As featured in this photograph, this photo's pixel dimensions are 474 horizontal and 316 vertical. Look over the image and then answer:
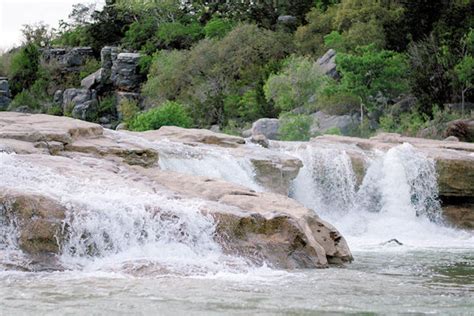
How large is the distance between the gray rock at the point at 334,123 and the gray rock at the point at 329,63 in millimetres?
3098

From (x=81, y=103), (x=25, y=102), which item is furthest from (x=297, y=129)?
(x=25, y=102)

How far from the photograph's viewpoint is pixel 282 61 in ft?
133

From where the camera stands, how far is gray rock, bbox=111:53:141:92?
4991 centimetres

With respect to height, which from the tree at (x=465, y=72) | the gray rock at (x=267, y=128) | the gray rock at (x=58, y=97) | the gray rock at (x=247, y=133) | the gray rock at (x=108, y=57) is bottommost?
the gray rock at (x=247, y=133)

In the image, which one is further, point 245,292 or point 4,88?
point 4,88

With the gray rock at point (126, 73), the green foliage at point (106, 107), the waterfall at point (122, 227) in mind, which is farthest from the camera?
the gray rock at point (126, 73)

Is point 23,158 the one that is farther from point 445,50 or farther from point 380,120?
point 445,50

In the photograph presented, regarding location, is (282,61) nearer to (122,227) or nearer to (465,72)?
(465,72)

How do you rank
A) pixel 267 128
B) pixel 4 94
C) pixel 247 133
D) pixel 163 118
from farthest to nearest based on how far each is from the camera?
pixel 4 94 < pixel 163 118 < pixel 247 133 < pixel 267 128

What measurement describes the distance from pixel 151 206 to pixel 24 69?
150ft

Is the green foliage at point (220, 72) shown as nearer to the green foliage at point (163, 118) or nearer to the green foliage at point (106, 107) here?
the green foliage at point (163, 118)

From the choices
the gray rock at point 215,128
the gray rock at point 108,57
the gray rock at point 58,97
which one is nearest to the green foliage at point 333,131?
the gray rock at point 215,128

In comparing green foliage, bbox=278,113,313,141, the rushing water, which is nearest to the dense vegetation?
green foliage, bbox=278,113,313,141

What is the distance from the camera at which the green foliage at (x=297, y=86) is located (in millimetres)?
33625
